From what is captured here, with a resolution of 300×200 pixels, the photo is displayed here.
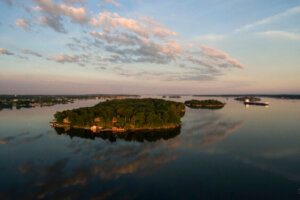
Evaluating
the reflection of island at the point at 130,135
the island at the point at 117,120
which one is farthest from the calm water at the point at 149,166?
the island at the point at 117,120

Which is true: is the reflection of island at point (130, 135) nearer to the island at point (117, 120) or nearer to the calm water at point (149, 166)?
the calm water at point (149, 166)

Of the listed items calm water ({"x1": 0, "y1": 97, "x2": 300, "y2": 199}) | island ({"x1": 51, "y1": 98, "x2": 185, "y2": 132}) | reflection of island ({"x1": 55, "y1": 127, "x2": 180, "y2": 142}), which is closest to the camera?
calm water ({"x1": 0, "y1": 97, "x2": 300, "y2": 199})

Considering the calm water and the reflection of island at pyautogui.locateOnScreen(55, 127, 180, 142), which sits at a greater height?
the reflection of island at pyautogui.locateOnScreen(55, 127, 180, 142)

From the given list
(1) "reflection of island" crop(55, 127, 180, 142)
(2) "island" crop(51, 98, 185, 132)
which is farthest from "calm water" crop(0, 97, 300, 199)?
(2) "island" crop(51, 98, 185, 132)

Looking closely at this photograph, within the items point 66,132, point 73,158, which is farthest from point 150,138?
point 66,132

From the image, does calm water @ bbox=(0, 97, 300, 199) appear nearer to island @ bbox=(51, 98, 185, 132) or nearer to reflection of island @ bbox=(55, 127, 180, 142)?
reflection of island @ bbox=(55, 127, 180, 142)

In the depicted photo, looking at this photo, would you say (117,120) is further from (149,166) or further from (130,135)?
(149,166)

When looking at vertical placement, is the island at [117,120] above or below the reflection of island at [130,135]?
above
